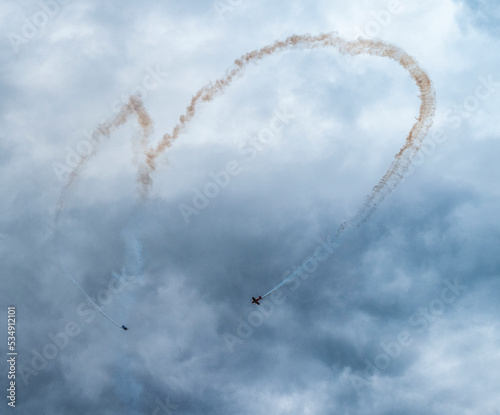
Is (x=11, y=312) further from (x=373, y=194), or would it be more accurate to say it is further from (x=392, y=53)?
(x=392, y=53)

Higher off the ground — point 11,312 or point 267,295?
point 267,295

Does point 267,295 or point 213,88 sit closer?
point 213,88

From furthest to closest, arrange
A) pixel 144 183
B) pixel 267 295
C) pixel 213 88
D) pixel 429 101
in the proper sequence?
pixel 267 295 → pixel 144 183 → pixel 213 88 → pixel 429 101

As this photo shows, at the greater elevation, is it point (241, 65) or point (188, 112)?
point (241, 65)

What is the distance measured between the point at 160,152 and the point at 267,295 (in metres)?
41.7

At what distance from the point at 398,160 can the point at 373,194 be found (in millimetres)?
7415

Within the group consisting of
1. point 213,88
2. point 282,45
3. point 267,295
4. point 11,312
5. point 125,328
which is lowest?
point 11,312

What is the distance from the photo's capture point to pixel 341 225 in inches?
3770

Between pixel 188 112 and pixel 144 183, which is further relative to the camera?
pixel 144 183

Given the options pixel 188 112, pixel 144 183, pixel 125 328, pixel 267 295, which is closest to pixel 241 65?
pixel 188 112

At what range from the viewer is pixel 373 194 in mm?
91938

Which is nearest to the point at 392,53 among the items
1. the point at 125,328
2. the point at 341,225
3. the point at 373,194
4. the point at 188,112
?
the point at 373,194

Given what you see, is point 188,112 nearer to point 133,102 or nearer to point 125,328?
point 133,102

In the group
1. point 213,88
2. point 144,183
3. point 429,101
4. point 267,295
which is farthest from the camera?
point 267,295
